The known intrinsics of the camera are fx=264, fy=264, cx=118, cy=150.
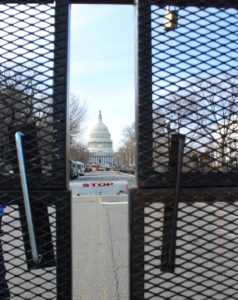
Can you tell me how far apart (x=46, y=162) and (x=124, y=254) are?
4.49 m

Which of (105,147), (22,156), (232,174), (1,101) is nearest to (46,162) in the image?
(22,156)

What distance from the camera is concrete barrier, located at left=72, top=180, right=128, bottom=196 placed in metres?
16.2

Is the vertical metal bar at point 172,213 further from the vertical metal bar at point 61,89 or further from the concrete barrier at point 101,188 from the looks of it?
the concrete barrier at point 101,188

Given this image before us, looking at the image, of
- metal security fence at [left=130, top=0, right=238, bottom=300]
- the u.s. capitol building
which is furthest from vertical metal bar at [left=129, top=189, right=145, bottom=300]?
the u.s. capitol building

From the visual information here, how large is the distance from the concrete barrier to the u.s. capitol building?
275 ft

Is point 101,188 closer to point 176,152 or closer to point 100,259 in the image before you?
point 100,259

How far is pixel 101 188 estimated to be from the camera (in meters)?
16.7

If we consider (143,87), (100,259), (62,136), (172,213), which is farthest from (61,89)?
(100,259)

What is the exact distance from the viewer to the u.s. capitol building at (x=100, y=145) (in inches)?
4021

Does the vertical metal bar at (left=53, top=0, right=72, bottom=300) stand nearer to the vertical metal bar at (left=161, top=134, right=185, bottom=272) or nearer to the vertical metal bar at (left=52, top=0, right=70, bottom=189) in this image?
the vertical metal bar at (left=52, top=0, right=70, bottom=189)

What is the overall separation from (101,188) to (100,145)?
8796cm

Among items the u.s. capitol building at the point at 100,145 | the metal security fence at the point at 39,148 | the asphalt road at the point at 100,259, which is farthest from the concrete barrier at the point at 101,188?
the u.s. capitol building at the point at 100,145

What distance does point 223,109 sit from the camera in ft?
4.17

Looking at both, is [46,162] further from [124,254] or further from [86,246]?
[86,246]
